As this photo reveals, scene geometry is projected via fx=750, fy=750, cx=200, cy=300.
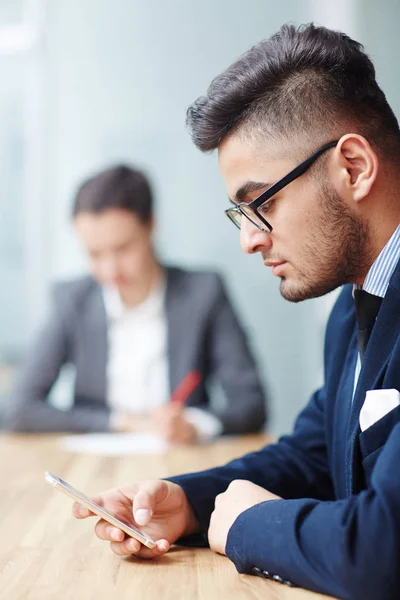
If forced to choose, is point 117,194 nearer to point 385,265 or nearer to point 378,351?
point 385,265

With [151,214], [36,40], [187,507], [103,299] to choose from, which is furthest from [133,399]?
[36,40]

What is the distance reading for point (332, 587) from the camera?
0.86 meters

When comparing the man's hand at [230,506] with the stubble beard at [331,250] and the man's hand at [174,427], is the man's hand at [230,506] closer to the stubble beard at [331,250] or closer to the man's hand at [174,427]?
the stubble beard at [331,250]

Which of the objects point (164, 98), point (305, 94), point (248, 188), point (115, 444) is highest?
point (164, 98)

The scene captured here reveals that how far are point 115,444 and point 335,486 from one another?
36.5 inches

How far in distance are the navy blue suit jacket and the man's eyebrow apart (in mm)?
245

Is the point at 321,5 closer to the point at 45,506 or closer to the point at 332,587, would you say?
the point at 45,506

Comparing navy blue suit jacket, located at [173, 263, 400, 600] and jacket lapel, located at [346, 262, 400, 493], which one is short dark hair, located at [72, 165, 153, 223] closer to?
navy blue suit jacket, located at [173, 263, 400, 600]

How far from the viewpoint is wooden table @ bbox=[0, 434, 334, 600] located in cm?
91

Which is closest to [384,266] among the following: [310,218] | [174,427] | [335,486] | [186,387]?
[310,218]

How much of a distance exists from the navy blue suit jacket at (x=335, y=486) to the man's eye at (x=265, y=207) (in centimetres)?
22

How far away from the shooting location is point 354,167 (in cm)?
112

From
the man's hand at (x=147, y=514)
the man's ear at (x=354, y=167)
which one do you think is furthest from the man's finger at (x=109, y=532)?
the man's ear at (x=354, y=167)

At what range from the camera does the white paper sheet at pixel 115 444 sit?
2.00m
